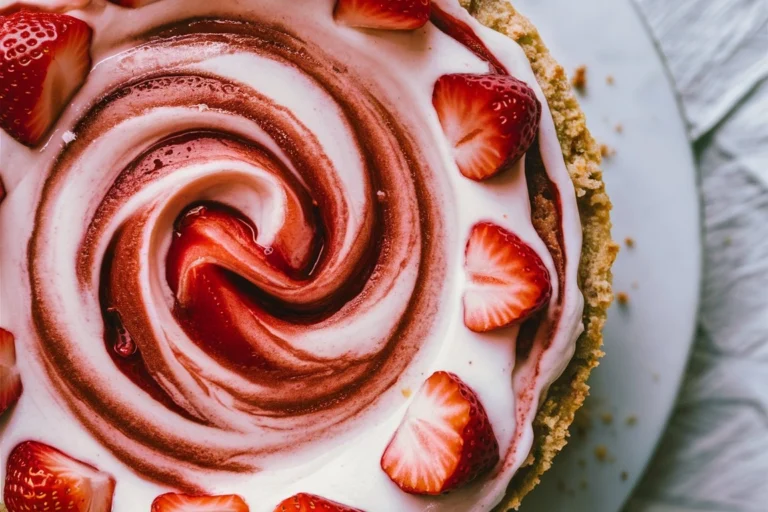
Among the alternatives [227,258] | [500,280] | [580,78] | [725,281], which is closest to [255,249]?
[227,258]

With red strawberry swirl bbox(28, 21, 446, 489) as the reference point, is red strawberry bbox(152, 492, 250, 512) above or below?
below

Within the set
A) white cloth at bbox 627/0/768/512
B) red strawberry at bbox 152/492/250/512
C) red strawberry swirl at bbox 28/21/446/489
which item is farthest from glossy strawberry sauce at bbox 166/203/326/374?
white cloth at bbox 627/0/768/512

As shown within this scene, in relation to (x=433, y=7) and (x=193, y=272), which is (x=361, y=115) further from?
(x=193, y=272)

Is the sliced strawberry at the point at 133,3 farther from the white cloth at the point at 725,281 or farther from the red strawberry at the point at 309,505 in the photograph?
the white cloth at the point at 725,281

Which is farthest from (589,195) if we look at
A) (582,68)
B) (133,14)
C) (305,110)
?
(133,14)

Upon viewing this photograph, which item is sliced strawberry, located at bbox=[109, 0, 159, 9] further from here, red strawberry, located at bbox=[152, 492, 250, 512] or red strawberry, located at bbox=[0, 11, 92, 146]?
red strawberry, located at bbox=[152, 492, 250, 512]

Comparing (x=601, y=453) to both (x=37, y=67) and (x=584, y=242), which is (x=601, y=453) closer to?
(x=584, y=242)
